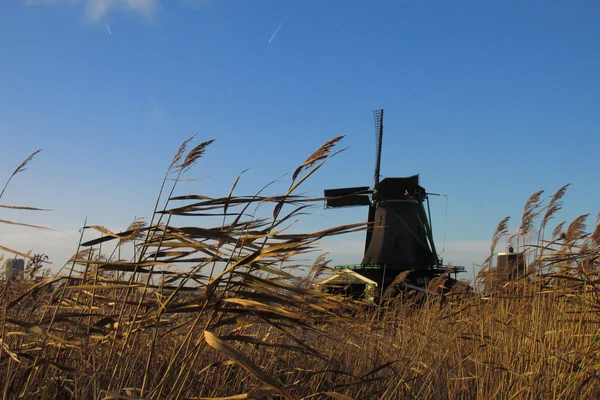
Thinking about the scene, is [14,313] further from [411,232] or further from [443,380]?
[411,232]

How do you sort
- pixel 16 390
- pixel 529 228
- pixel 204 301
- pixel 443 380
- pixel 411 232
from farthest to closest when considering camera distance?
1. pixel 411 232
2. pixel 529 228
3. pixel 443 380
4. pixel 16 390
5. pixel 204 301

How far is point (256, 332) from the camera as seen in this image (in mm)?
4297

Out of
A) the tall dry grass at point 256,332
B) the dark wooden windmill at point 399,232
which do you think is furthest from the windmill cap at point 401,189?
the tall dry grass at point 256,332

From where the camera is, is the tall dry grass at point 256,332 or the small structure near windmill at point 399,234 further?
the small structure near windmill at point 399,234

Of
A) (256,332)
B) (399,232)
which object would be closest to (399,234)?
(399,232)

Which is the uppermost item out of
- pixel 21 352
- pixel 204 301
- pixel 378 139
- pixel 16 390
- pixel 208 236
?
pixel 378 139

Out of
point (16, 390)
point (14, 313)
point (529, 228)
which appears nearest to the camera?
point (16, 390)

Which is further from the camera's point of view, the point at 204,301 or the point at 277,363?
the point at 277,363

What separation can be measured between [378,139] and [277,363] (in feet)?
96.7

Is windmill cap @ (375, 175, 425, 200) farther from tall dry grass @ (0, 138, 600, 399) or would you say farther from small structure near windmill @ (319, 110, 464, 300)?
tall dry grass @ (0, 138, 600, 399)

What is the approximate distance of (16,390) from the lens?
2686mm

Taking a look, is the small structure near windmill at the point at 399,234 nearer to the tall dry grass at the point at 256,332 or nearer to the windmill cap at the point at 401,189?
the windmill cap at the point at 401,189

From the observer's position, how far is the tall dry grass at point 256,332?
6.25ft

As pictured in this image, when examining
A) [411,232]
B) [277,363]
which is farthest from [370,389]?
[411,232]
